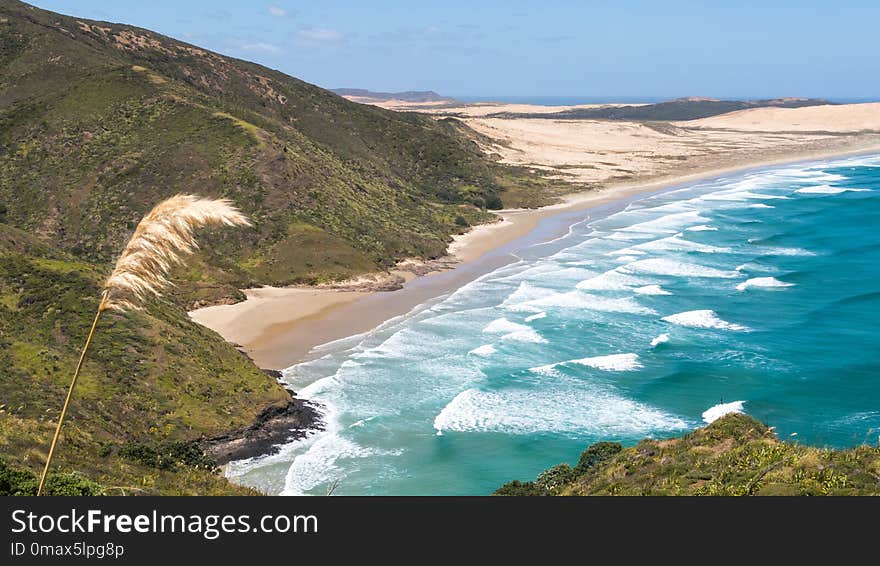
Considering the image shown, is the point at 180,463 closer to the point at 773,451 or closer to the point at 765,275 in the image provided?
the point at 773,451

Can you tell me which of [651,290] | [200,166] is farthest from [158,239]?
[200,166]

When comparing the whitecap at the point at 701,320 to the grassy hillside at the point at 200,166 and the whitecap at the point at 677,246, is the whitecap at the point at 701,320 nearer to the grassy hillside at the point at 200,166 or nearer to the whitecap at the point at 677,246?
the whitecap at the point at 677,246

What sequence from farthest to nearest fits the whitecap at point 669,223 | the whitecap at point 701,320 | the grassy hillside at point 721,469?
the whitecap at point 669,223 < the whitecap at point 701,320 < the grassy hillside at point 721,469

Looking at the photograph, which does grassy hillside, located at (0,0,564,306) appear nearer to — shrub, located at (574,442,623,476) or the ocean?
the ocean

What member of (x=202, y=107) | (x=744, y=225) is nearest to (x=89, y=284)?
(x=202, y=107)

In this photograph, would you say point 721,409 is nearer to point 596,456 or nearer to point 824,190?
point 596,456

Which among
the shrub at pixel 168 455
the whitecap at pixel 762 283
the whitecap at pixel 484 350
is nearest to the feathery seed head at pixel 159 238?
the shrub at pixel 168 455

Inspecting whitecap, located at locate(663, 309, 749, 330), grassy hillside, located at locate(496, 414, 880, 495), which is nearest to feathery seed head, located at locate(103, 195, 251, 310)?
grassy hillside, located at locate(496, 414, 880, 495)
